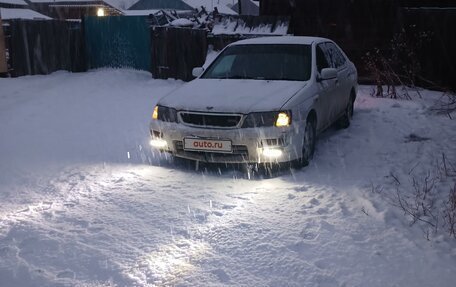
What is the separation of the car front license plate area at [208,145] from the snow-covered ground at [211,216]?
351mm

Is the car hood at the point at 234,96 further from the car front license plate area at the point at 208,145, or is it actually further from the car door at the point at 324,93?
the car door at the point at 324,93

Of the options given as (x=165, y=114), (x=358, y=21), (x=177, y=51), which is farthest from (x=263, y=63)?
(x=358, y=21)

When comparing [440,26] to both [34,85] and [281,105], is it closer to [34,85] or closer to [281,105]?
[281,105]

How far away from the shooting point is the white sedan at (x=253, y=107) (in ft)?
17.6

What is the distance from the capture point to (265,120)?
536cm

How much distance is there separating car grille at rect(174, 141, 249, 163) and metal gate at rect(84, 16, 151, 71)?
10.1 meters

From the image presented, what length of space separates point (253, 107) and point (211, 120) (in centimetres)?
51

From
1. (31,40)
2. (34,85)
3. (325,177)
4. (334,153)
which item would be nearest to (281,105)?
(325,177)

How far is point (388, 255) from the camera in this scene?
3660mm

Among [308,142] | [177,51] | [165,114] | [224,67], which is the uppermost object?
[224,67]

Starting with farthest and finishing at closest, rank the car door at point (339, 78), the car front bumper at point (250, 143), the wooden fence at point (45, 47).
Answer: the wooden fence at point (45, 47)
the car door at point (339, 78)
the car front bumper at point (250, 143)

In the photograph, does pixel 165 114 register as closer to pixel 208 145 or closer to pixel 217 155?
pixel 208 145

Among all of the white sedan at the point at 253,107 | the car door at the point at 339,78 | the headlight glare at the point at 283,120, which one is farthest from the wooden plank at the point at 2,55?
the headlight glare at the point at 283,120

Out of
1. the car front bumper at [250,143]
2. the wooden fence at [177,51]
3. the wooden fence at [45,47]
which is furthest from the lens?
the wooden fence at [45,47]
